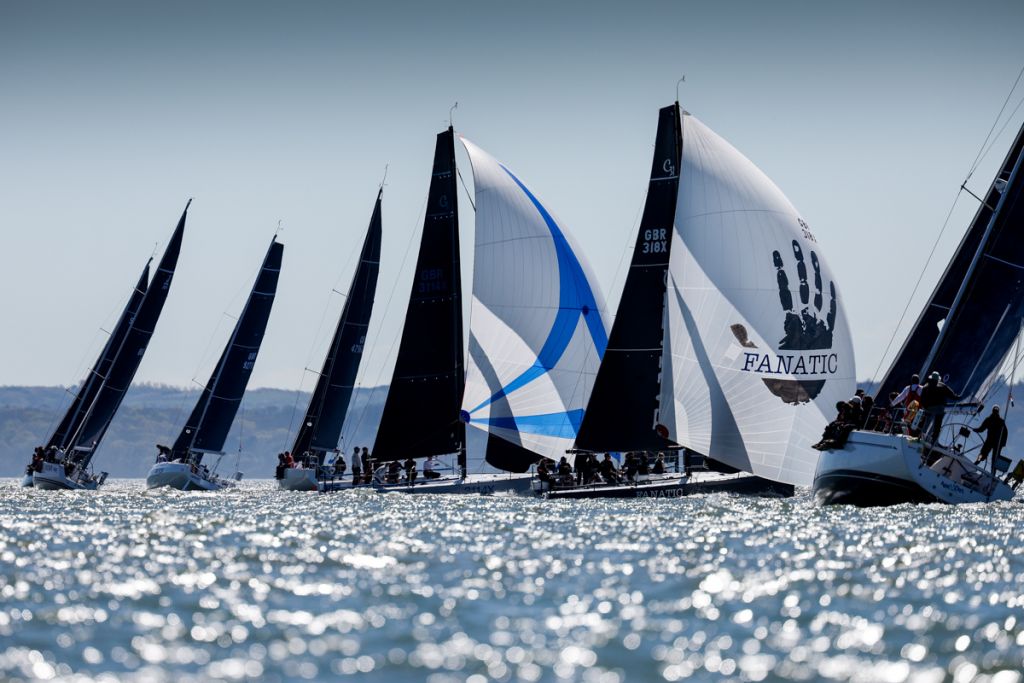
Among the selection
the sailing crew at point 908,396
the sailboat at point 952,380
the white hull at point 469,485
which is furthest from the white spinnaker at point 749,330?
the white hull at point 469,485

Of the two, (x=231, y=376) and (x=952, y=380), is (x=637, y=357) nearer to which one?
(x=952, y=380)

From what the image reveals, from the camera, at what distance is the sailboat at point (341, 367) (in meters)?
39.7

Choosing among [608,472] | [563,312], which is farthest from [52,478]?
[608,472]

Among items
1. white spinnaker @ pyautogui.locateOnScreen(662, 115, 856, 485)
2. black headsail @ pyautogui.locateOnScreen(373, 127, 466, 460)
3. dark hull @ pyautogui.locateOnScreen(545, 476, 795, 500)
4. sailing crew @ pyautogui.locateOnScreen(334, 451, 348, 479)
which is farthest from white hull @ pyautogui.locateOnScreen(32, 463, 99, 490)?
white spinnaker @ pyautogui.locateOnScreen(662, 115, 856, 485)

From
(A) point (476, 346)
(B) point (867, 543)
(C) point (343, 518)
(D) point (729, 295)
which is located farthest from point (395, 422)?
(B) point (867, 543)

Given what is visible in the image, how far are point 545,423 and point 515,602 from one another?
22.2 metres

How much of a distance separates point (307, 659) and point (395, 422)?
2528cm

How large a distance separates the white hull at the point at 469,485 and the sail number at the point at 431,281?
494cm

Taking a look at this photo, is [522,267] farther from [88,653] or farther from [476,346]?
[88,653]

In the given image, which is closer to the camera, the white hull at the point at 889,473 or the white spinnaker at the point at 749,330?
the white hull at the point at 889,473

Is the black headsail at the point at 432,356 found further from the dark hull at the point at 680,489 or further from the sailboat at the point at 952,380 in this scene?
the sailboat at the point at 952,380

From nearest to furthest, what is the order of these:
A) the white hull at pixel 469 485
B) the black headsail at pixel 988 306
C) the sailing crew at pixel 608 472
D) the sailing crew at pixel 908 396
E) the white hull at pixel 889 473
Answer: the white hull at pixel 889 473, the sailing crew at pixel 908 396, the black headsail at pixel 988 306, the sailing crew at pixel 608 472, the white hull at pixel 469 485

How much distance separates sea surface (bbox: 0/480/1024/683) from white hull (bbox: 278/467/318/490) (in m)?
18.7

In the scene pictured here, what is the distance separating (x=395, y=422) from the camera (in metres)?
32.6
